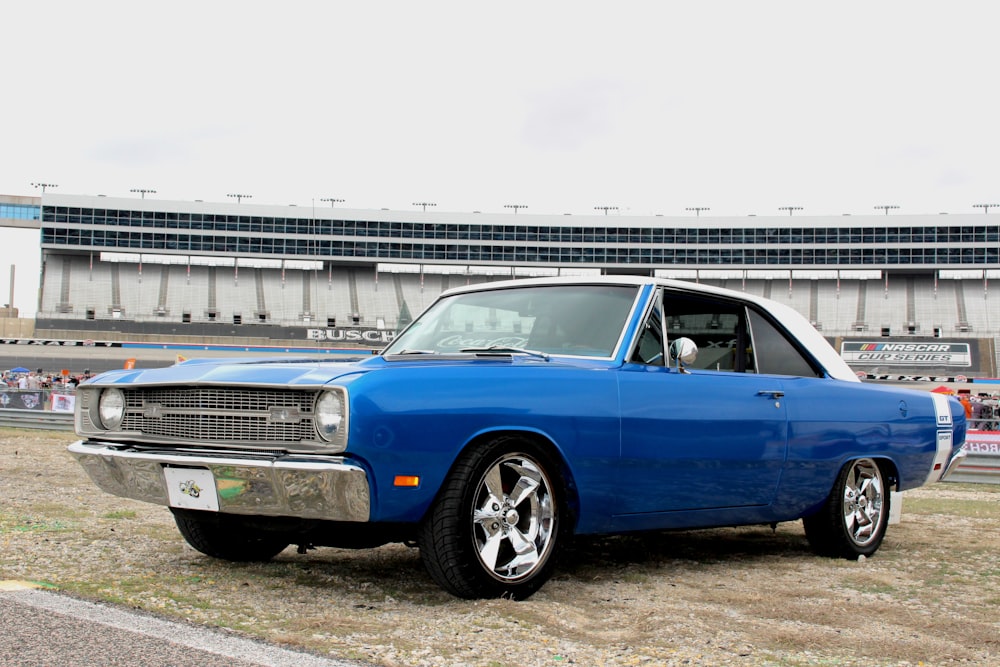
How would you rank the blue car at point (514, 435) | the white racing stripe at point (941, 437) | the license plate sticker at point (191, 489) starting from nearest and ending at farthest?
the blue car at point (514, 435), the license plate sticker at point (191, 489), the white racing stripe at point (941, 437)

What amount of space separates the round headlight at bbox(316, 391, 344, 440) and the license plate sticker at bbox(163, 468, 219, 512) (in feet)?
1.77

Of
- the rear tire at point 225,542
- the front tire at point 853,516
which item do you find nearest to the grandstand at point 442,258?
the front tire at point 853,516

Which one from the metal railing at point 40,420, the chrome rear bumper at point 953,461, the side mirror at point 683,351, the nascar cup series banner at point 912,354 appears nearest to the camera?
the side mirror at point 683,351

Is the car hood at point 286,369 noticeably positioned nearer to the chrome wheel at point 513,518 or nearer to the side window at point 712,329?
the chrome wheel at point 513,518

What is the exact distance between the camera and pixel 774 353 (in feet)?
18.0

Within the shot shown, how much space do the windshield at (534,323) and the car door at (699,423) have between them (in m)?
0.21

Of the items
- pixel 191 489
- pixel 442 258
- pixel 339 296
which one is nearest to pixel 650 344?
pixel 191 489

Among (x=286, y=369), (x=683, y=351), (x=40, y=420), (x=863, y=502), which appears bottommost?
(x=40, y=420)

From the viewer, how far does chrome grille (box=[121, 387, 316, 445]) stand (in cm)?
360

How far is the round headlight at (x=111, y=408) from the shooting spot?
4.24m

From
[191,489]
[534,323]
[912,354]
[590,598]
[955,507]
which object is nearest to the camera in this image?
[191,489]

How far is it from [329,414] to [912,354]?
178ft

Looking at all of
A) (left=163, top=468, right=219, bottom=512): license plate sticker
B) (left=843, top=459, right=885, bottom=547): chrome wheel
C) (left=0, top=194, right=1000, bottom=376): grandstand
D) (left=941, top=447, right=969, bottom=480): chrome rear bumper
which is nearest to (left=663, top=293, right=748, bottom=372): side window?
(left=843, top=459, right=885, bottom=547): chrome wheel

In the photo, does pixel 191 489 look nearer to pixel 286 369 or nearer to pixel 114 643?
pixel 286 369
